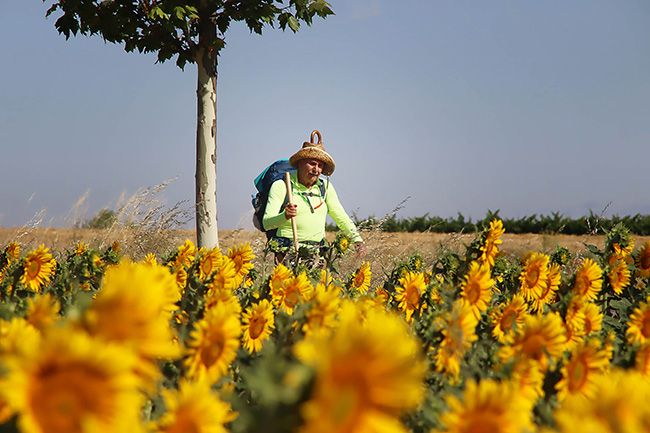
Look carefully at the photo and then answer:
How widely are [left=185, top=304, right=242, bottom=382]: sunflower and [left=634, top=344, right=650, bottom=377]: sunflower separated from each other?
1.24 m

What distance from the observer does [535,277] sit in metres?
3.69

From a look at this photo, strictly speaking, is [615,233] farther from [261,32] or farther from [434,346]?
[261,32]

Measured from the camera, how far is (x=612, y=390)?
1.32m

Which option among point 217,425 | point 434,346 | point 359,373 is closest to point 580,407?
point 359,373

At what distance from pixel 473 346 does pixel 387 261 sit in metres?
7.13

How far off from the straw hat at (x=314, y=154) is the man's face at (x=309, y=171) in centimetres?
6

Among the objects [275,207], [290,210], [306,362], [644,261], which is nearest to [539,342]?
[306,362]

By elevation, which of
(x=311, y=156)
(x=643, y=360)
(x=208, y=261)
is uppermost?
(x=311, y=156)

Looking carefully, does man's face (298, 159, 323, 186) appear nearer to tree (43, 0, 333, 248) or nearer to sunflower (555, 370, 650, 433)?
tree (43, 0, 333, 248)

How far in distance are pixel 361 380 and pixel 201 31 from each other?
31.5ft

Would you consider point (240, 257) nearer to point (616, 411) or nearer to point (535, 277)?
point (535, 277)

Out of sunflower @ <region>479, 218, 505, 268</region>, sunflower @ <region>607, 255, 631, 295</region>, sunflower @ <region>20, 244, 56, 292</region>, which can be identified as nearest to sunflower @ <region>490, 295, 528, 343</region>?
sunflower @ <region>479, 218, 505, 268</region>

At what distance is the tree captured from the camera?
31.3ft

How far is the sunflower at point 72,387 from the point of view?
3.55 feet
